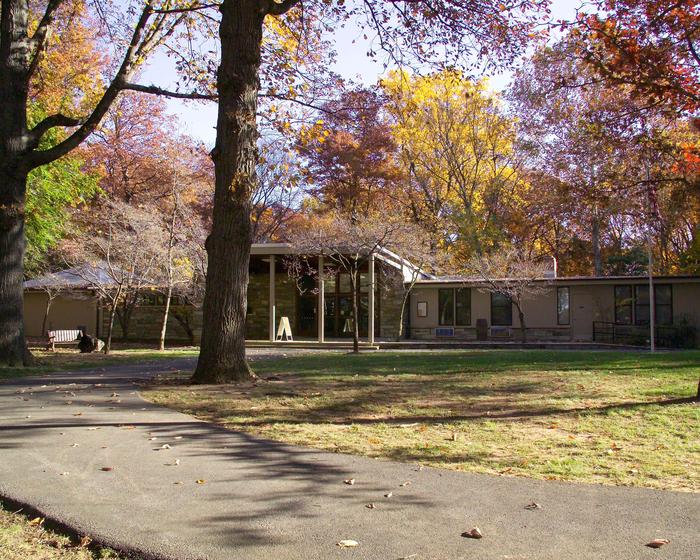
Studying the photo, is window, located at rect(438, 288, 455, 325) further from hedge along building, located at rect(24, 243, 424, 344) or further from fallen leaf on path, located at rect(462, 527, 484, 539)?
fallen leaf on path, located at rect(462, 527, 484, 539)

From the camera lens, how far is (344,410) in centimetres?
802

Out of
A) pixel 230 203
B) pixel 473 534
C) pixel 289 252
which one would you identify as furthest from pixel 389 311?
pixel 473 534

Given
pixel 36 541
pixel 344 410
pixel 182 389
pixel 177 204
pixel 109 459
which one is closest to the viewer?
pixel 36 541

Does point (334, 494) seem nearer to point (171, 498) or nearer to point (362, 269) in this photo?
point (171, 498)

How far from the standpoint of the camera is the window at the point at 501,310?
1113 inches

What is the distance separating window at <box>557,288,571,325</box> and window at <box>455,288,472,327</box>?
148 inches

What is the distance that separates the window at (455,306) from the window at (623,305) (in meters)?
6.02

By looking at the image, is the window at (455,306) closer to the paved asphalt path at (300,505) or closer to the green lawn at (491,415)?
the green lawn at (491,415)

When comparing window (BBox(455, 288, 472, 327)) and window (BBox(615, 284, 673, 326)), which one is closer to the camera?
window (BBox(615, 284, 673, 326))

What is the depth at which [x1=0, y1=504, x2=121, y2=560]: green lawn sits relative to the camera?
3.58m

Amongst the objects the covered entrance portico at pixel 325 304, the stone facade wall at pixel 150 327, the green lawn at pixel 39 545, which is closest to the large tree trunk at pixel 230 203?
the green lawn at pixel 39 545

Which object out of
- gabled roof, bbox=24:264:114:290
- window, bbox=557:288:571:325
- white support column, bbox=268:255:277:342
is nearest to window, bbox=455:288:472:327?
window, bbox=557:288:571:325

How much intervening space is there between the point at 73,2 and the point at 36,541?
51.2 ft

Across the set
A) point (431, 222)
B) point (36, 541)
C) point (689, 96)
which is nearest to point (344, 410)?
point (36, 541)
